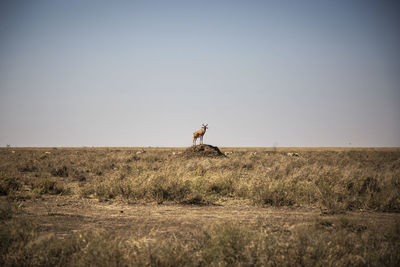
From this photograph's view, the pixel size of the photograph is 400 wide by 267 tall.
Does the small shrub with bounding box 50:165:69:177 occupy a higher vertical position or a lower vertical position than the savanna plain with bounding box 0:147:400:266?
lower

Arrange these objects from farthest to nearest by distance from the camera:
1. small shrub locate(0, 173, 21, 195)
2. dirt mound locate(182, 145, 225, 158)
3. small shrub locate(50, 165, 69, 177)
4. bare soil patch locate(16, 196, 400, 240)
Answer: dirt mound locate(182, 145, 225, 158)
small shrub locate(50, 165, 69, 177)
small shrub locate(0, 173, 21, 195)
bare soil patch locate(16, 196, 400, 240)

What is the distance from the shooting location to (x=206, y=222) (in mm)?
5969

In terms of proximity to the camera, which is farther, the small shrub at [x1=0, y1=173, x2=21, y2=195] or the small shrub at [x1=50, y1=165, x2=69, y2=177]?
the small shrub at [x1=50, y1=165, x2=69, y2=177]

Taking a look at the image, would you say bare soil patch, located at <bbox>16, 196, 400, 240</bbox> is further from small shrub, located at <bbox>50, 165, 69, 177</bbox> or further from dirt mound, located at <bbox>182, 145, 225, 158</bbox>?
dirt mound, located at <bbox>182, 145, 225, 158</bbox>

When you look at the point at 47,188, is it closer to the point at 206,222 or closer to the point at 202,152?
the point at 206,222

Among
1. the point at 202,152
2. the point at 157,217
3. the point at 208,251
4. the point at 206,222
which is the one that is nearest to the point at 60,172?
the point at 202,152

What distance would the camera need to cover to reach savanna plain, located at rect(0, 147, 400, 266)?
374cm

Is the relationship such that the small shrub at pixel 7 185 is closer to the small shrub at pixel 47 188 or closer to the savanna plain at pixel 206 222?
the savanna plain at pixel 206 222

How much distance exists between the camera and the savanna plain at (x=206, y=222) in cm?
374

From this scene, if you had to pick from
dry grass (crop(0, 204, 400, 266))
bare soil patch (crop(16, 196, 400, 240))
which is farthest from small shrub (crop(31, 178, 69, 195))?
dry grass (crop(0, 204, 400, 266))

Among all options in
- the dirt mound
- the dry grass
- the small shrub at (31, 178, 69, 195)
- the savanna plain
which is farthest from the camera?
the dirt mound

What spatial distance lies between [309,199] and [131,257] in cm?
673

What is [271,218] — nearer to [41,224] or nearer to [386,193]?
[386,193]

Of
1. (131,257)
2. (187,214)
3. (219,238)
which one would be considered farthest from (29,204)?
(219,238)
